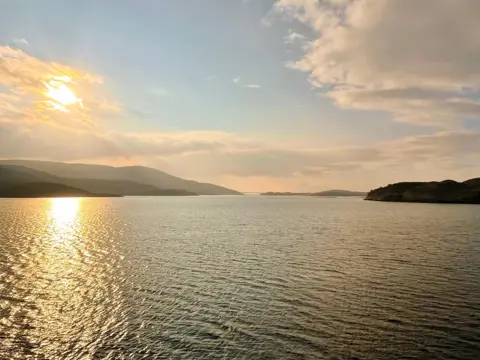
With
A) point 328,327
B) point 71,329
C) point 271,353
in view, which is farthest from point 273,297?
point 71,329

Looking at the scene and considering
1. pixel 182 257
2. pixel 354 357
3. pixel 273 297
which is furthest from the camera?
pixel 182 257

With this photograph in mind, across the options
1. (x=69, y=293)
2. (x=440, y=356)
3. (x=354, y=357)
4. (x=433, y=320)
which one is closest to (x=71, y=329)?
(x=69, y=293)

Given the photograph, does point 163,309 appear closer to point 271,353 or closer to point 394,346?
point 271,353

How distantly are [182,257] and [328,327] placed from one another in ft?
117

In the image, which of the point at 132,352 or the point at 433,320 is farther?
the point at 433,320

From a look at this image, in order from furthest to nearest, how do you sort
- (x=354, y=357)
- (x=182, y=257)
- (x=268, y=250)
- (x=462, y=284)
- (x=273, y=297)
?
1. (x=268, y=250)
2. (x=182, y=257)
3. (x=462, y=284)
4. (x=273, y=297)
5. (x=354, y=357)

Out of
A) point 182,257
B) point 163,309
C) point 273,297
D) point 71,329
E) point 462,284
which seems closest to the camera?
point 71,329

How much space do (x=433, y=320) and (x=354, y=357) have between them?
10.8 meters

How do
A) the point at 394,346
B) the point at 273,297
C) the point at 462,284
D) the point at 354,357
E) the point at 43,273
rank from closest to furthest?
the point at 354,357, the point at 394,346, the point at 273,297, the point at 462,284, the point at 43,273

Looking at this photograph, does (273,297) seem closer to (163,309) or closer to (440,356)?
(163,309)

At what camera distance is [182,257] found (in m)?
59.9

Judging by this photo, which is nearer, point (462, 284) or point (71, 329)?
point (71, 329)

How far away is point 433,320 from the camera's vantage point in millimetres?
29969

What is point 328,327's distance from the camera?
1125 inches
